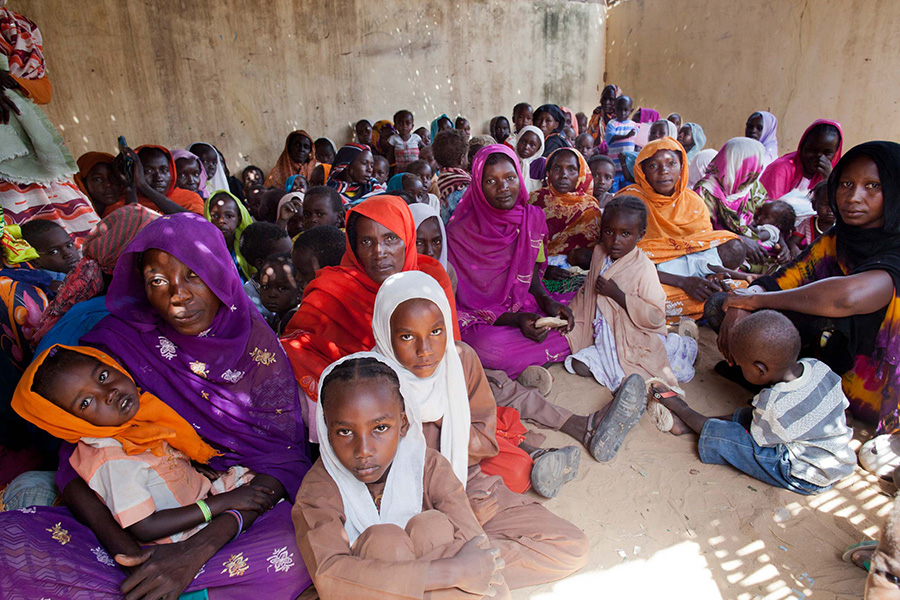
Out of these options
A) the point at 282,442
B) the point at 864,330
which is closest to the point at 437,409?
the point at 282,442

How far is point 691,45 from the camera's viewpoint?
33.9ft

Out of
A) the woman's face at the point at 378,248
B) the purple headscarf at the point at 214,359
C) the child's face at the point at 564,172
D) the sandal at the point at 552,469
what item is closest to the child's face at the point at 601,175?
the child's face at the point at 564,172

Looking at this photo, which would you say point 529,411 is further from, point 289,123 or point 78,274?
point 289,123

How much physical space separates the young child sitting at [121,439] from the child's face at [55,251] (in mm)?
1494

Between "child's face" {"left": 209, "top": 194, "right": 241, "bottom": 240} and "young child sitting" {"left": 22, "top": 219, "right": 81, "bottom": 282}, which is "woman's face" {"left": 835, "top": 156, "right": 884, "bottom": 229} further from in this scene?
"young child sitting" {"left": 22, "top": 219, "right": 81, "bottom": 282}

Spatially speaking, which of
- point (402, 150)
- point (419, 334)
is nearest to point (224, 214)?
point (419, 334)

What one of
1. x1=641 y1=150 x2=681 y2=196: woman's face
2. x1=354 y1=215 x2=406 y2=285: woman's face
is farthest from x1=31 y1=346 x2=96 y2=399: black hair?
x1=641 y1=150 x2=681 y2=196: woman's face

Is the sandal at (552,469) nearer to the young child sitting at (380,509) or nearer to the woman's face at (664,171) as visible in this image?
the young child sitting at (380,509)

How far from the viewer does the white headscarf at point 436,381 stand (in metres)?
2.00

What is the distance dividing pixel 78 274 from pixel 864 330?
3.58m

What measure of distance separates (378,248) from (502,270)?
1.36 metres

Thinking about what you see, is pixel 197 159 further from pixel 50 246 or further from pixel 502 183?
pixel 502 183

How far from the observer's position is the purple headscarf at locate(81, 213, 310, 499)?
5.97 feet

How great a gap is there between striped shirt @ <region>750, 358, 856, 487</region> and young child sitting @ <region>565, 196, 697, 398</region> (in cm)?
83
